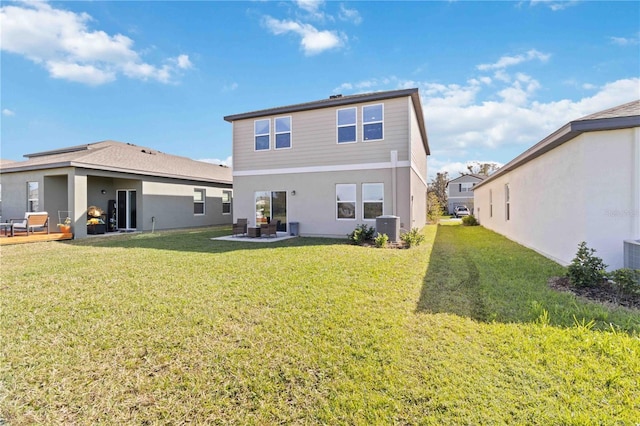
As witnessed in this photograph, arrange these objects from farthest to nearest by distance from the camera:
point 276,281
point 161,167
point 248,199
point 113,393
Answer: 1. point 161,167
2. point 248,199
3. point 276,281
4. point 113,393

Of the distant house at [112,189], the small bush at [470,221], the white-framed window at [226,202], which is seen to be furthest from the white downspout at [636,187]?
the white-framed window at [226,202]

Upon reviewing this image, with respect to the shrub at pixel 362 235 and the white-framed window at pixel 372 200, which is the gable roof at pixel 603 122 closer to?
the white-framed window at pixel 372 200

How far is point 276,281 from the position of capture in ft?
19.1

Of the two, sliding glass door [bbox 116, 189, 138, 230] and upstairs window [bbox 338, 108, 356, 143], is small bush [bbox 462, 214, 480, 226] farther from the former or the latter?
sliding glass door [bbox 116, 189, 138, 230]

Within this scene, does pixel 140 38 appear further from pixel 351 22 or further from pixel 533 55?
pixel 533 55

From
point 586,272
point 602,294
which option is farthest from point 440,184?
point 602,294

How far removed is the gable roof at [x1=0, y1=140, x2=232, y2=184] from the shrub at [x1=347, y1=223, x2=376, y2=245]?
37.4 ft

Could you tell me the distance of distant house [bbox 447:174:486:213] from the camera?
46.5m

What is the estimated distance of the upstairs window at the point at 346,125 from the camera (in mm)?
12219

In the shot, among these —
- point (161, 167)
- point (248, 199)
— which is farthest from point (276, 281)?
point (161, 167)

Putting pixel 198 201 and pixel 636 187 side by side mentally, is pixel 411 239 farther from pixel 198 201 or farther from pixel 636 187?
pixel 198 201

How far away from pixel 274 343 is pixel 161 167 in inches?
647

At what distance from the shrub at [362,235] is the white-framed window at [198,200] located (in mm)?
11662

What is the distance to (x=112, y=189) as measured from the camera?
16.2m
